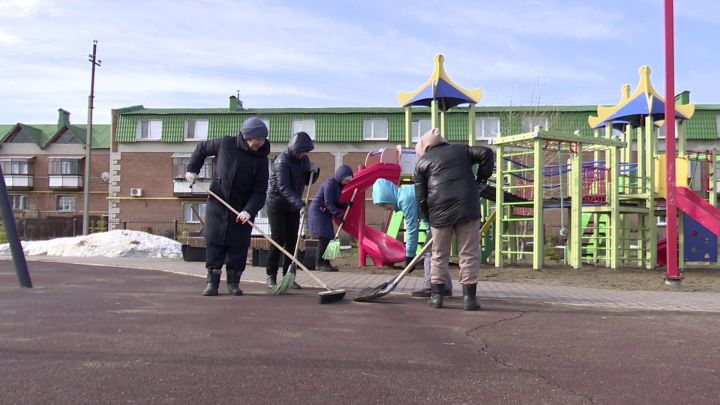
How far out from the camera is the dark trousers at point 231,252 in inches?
272

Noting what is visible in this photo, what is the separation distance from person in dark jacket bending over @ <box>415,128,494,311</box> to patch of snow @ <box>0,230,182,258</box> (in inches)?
430

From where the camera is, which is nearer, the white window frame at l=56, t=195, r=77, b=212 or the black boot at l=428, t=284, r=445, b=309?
the black boot at l=428, t=284, r=445, b=309

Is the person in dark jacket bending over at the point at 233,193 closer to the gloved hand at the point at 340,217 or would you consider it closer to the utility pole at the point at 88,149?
the gloved hand at the point at 340,217

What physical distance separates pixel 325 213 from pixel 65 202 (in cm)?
4635

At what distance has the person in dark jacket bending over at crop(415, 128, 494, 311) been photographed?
6148 mm

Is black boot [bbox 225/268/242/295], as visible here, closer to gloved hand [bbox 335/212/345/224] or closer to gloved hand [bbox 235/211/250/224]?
gloved hand [bbox 235/211/250/224]

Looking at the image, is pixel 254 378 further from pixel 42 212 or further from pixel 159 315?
pixel 42 212

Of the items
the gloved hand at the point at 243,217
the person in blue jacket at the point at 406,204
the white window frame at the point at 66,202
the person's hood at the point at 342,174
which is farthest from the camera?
the white window frame at the point at 66,202

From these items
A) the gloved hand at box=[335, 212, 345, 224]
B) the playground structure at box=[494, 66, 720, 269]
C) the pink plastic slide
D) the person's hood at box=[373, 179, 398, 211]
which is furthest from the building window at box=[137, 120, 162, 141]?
the gloved hand at box=[335, 212, 345, 224]

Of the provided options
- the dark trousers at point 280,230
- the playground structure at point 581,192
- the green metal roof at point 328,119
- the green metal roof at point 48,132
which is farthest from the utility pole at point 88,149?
the dark trousers at point 280,230

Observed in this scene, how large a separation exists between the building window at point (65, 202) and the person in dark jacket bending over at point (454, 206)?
50.7 metres

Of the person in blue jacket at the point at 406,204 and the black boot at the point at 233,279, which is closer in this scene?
the black boot at the point at 233,279

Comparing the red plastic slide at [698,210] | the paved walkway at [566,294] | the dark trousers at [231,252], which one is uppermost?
the red plastic slide at [698,210]

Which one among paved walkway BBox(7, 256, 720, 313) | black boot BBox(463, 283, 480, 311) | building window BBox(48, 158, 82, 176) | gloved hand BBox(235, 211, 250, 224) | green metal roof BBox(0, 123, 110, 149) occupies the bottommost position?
paved walkway BBox(7, 256, 720, 313)
